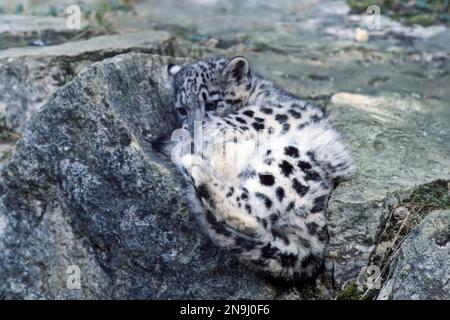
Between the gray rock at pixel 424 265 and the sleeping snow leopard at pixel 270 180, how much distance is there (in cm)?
34

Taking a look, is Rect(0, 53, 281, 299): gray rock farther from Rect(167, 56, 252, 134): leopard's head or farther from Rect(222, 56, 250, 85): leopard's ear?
Rect(222, 56, 250, 85): leopard's ear

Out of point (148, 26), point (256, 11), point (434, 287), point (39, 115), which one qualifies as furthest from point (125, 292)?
point (256, 11)

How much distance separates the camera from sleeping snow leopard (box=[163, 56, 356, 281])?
310cm

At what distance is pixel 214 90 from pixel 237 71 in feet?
0.50

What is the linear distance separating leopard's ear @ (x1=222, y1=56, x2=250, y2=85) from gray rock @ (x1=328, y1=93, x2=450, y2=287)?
21.7 inches

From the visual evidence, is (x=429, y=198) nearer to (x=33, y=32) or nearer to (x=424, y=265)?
(x=424, y=265)

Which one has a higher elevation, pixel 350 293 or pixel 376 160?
pixel 376 160

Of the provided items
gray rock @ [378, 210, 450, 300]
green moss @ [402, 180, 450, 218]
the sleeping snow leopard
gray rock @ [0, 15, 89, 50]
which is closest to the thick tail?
the sleeping snow leopard

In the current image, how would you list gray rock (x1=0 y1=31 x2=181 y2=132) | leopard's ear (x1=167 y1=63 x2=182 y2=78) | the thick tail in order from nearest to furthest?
the thick tail → leopard's ear (x1=167 y1=63 x2=182 y2=78) → gray rock (x1=0 y1=31 x2=181 y2=132)

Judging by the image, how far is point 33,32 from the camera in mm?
5184

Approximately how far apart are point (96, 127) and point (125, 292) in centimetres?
76

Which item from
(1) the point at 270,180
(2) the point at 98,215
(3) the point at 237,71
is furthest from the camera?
(3) the point at 237,71

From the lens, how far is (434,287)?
304 centimetres

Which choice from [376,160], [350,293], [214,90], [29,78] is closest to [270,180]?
[350,293]
